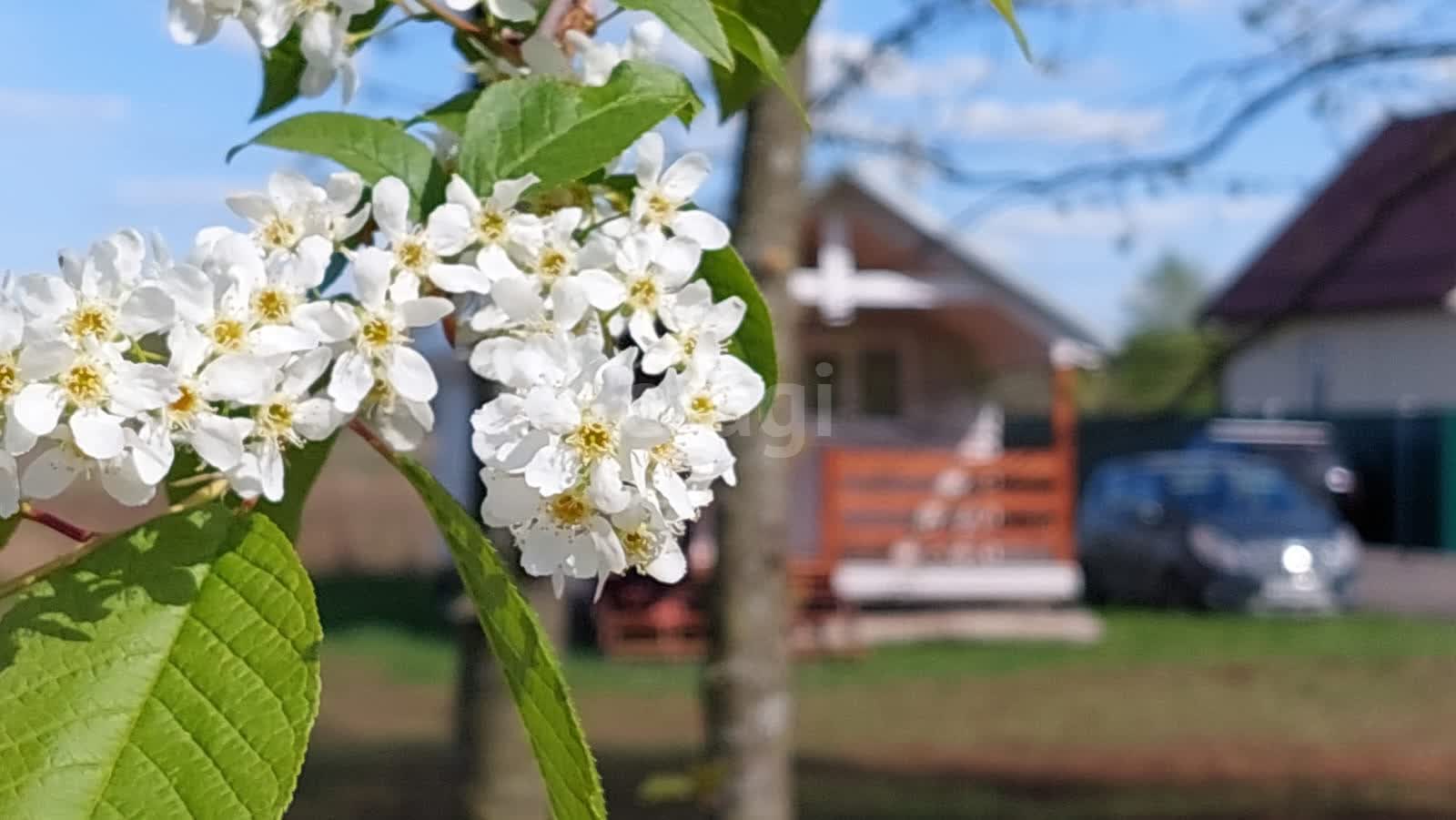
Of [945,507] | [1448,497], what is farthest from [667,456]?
[1448,497]

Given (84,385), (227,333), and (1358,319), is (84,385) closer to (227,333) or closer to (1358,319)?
(227,333)

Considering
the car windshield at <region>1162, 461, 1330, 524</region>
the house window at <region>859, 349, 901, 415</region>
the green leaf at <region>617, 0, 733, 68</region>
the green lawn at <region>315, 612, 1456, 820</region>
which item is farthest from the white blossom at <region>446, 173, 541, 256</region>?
the car windshield at <region>1162, 461, 1330, 524</region>

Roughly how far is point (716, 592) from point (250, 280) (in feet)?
7.35

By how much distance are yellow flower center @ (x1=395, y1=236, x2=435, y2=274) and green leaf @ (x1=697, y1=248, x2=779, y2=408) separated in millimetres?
141

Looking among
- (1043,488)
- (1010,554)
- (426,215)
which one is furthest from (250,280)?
(1043,488)

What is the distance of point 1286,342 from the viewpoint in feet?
60.4

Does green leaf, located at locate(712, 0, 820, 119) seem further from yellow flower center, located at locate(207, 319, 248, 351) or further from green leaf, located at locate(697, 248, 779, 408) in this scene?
yellow flower center, located at locate(207, 319, 248, 351)

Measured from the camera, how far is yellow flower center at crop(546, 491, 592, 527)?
2.27 feet

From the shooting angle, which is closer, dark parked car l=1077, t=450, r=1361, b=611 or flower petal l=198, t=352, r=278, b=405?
flower petal l=198, t=352, r=278, b=405

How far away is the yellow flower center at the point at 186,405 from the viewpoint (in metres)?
0.67

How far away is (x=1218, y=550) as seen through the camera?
14.2 m

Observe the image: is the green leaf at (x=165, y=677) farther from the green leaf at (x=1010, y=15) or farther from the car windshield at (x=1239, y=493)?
the car windshield at (x=1239, y=493)

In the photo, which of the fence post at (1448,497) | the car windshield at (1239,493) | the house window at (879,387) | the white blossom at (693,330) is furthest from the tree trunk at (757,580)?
the fence post at (1448,497)

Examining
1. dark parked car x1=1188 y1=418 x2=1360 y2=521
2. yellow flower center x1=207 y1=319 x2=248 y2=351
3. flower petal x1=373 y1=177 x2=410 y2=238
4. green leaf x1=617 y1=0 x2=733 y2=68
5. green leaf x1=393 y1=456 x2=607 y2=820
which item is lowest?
green leaf x1=393 y1=456 x2=607 y2=820
